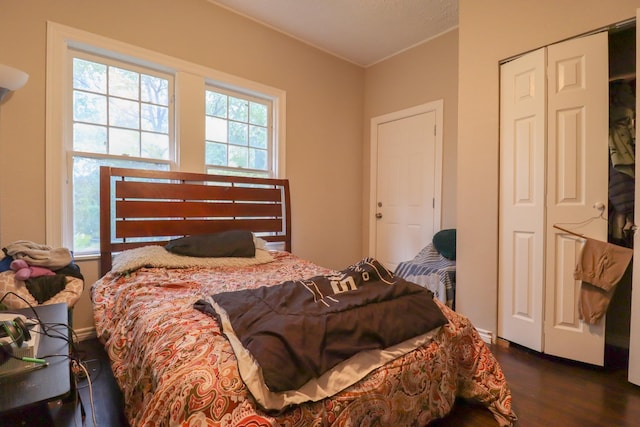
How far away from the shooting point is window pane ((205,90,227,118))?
2.98m

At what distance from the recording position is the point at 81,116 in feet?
7.79

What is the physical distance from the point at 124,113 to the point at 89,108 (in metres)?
0.23

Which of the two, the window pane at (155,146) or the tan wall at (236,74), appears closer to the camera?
the tan wall at (236,74)

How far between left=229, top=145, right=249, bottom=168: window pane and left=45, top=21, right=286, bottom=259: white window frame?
34cm

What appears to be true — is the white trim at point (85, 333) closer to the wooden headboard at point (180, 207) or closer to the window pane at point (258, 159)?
the wooden headboard at point (180, 207)

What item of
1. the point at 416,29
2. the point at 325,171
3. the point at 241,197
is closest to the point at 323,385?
the point at 241,197

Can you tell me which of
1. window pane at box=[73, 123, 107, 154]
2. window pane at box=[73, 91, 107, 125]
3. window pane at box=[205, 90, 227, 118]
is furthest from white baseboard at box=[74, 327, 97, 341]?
window pane at box=[205, 90, 227, 118]

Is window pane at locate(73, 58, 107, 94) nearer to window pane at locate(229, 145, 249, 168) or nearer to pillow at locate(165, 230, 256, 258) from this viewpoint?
window pane at locate(229, 145, 249, 168)

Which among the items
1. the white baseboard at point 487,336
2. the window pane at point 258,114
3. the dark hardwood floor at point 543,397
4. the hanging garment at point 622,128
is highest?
the window pane at point 258,114

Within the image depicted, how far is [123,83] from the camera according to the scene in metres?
2.54

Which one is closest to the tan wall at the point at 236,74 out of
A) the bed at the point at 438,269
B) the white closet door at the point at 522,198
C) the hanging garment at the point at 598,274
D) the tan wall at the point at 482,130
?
the bed at the point at 438,269

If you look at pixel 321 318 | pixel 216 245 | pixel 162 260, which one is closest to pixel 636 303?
pixel 321 318

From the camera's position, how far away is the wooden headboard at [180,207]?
240 centimetres

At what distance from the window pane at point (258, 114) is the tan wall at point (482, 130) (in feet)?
6.35
